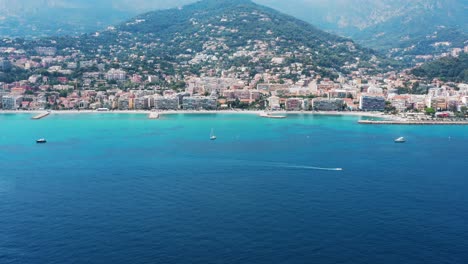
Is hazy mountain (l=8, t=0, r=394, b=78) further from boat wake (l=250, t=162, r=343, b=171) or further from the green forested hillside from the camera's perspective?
boat wake (l=250, t=162, r=343, b=171)

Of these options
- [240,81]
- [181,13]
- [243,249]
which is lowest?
[243,249]

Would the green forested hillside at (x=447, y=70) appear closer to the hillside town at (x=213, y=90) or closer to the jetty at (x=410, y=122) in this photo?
the hillside town at (x=213, y=90)

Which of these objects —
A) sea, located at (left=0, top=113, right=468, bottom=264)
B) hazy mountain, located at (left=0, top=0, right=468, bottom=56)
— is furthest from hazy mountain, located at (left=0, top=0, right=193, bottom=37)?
sea, located at (left=0, top=113, right=468, bottom=264)

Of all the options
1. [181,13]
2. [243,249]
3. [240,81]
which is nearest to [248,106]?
[240,81]

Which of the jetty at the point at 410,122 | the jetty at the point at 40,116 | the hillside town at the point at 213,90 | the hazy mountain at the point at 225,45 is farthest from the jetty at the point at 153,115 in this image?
the hazy mountain at the point at 225,45

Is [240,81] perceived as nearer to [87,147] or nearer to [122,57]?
[122,57]
